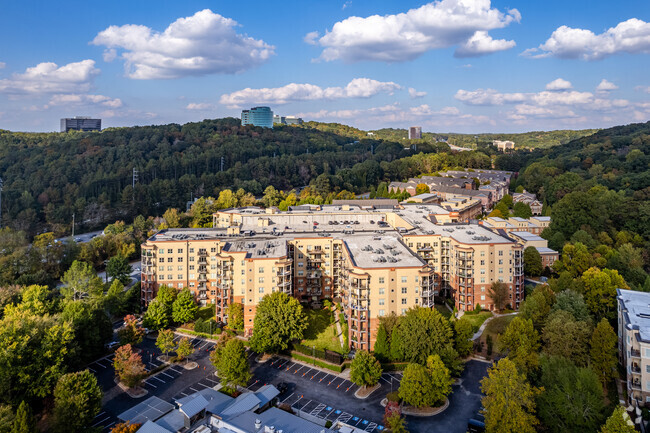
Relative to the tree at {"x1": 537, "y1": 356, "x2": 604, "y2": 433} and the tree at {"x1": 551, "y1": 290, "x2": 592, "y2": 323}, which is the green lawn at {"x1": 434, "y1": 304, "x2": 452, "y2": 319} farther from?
the tree at {"x1": 537, "y1": 356, "x2": 604, "y2": 433}

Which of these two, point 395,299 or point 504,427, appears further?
point 395,299

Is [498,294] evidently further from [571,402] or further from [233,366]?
[233,366]

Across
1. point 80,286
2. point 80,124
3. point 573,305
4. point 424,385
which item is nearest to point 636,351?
point 573,305

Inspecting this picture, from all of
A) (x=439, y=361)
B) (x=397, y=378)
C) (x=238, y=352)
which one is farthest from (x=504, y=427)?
(x=238, y=352)

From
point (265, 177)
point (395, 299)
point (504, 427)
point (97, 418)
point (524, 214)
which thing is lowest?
point (97, 418)

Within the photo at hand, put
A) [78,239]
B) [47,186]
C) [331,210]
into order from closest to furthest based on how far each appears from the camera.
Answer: [331,210] < [78,239] < [47,186]

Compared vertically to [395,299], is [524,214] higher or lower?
higher

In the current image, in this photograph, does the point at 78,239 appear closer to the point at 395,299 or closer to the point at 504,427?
the point at 395,299
